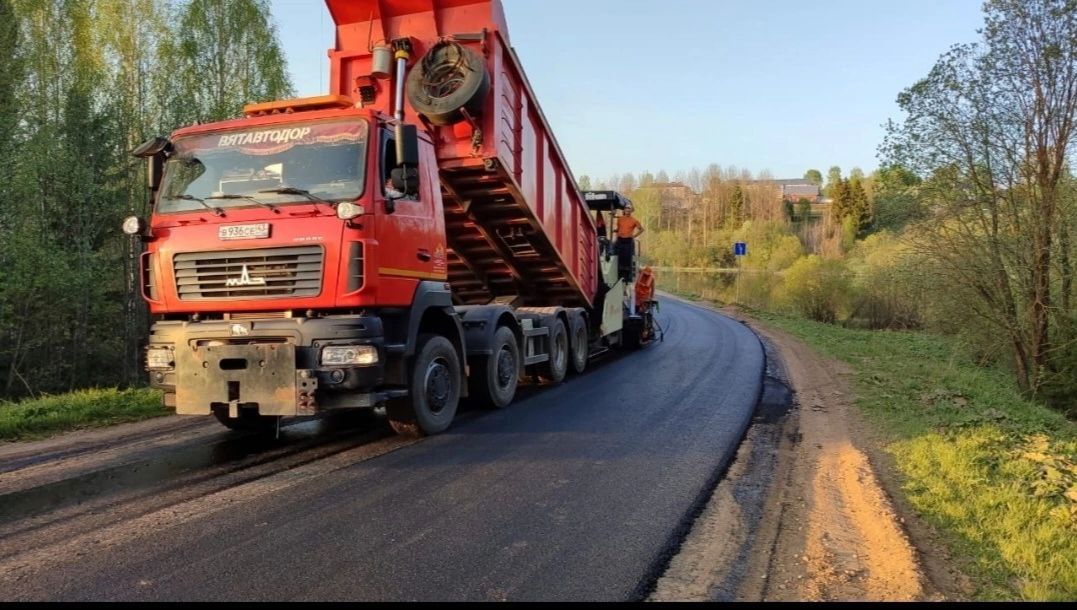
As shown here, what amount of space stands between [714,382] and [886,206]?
7.01 m

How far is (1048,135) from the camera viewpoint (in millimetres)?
12227

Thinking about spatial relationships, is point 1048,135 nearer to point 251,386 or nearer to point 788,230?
point 251,386

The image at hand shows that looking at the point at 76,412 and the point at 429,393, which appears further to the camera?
the point at 76,412

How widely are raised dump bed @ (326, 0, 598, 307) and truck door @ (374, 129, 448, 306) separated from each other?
0.83 meters

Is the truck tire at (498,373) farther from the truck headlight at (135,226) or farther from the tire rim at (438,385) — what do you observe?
the truck headlight at (135,226)

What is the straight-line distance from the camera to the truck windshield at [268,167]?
5.69 metres

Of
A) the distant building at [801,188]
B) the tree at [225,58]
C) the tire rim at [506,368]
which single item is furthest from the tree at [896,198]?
the distant building at [801,188]

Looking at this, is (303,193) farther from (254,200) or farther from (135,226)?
(135,226)

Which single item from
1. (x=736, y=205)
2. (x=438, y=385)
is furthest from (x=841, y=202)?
(x=438, y=385)

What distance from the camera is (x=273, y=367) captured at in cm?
531

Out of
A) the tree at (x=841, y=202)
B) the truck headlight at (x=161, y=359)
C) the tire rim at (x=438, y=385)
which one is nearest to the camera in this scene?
the truck headlight at (x=161, y=359)

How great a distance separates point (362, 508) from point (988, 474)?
457cm

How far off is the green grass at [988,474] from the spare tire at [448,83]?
542 cm

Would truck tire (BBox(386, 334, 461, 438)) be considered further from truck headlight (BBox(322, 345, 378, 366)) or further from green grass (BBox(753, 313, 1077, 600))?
green grass (BBox(753, 313, 1077, 600))
